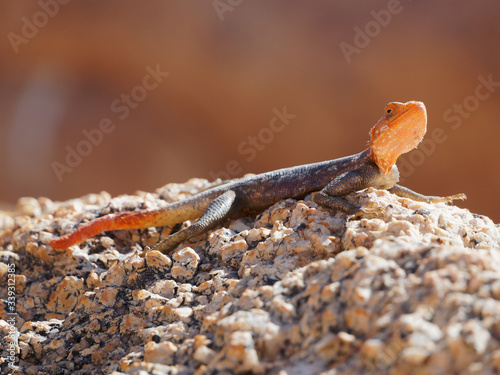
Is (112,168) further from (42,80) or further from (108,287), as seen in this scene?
(108,287)

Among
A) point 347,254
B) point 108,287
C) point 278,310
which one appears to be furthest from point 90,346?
point 347,254

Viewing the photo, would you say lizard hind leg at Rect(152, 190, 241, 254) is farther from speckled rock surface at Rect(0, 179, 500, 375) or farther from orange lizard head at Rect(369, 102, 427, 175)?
orange lizard head at Rect(369, 102, 427, 175)

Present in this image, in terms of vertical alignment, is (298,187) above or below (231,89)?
below

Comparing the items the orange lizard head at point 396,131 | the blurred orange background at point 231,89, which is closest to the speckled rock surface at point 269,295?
the orange lizard head at point 396,131

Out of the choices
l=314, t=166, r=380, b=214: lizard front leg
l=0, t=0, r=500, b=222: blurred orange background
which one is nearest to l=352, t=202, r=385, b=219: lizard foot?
l=314, t=166, r=380, b=214: lizard front leg

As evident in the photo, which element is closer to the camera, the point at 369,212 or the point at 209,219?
the point at 369,212

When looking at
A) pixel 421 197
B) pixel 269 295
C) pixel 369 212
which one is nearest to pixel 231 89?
pixel 421 197

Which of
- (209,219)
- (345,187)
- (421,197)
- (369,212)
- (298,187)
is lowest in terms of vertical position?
(421,197)

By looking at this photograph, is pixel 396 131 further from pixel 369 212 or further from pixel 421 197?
pixel 369 212
